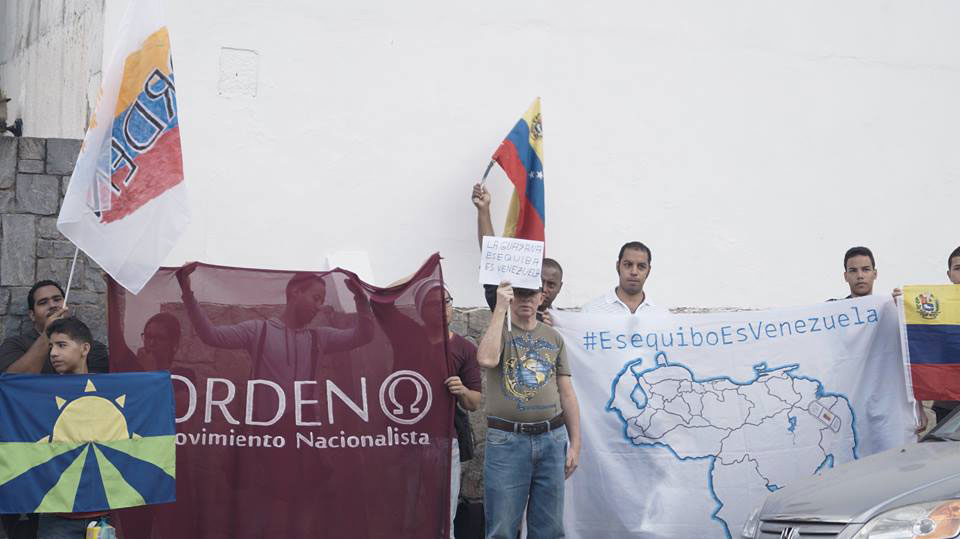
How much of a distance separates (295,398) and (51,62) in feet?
15.0

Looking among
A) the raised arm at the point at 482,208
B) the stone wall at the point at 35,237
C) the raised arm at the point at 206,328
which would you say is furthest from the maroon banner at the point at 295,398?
the raised arm at the point at 482,208

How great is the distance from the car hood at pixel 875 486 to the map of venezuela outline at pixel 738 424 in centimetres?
163

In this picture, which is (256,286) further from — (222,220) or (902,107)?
(902,107)

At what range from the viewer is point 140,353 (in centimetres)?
667

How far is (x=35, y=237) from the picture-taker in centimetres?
761

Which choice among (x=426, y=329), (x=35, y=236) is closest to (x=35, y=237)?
(x=35, y=236)

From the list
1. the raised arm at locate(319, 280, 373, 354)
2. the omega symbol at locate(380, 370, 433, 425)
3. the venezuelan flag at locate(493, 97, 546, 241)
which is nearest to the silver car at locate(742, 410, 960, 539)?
the omega symbol at locate(380, 370, 433, 425)

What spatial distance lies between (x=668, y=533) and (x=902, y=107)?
14.4 feet

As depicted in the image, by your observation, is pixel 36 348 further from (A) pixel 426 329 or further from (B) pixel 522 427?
(B) pixel 522 427

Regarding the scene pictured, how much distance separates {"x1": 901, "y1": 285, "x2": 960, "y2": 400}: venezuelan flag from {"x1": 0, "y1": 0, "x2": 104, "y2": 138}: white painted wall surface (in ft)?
18.4

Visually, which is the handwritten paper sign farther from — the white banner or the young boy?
the young boy

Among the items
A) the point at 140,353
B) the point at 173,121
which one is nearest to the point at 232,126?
the point at 173,121

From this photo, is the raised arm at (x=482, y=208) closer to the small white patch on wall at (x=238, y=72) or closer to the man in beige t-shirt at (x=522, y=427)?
the man in beige t-shirt at (x=522, y=427)

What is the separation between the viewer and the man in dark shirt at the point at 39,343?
6.57 meters
